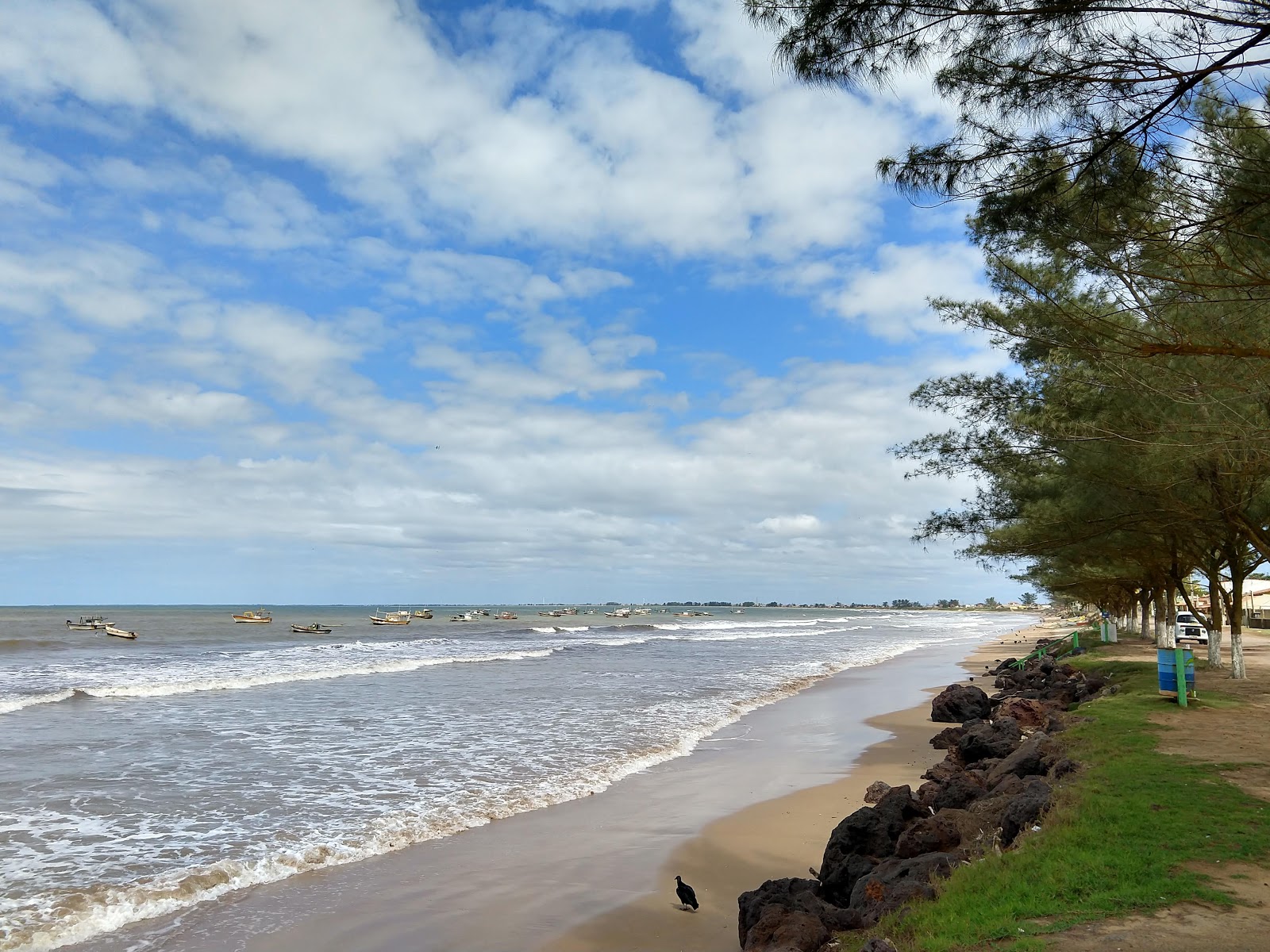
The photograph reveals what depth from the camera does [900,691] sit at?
2662 cm

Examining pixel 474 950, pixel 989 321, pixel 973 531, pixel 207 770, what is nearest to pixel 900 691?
pixel 973 531

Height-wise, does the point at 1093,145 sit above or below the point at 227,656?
above

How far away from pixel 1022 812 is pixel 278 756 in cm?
1301

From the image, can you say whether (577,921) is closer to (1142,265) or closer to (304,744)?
(1142,265)

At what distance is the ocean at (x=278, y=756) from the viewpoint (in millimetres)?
8750

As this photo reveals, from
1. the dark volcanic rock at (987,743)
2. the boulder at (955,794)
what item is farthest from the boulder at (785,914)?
the dark volcanic rock at (987,743)

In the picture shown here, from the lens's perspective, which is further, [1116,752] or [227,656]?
[227,656]

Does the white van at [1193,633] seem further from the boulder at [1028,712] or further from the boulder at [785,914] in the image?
the boulder at [785,914]

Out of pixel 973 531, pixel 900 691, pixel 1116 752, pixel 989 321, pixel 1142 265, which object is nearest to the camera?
pixel 1142 265

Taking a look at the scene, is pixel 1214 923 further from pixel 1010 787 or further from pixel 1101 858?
pixel 1010 787

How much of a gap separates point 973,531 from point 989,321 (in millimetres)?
6617

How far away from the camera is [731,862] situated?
9.03 meters

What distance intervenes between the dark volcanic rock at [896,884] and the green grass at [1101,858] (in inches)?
8.9

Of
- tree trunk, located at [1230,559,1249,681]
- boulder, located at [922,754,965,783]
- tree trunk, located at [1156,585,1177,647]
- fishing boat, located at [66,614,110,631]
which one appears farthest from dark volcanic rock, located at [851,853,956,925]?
fishing boat, located at [66,614,110,631]
